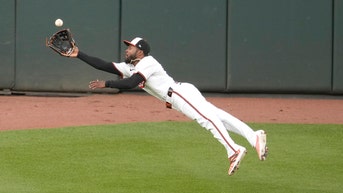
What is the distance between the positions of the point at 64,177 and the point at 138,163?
1127mm

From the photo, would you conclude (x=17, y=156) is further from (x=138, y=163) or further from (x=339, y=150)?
(x=339, y=150)

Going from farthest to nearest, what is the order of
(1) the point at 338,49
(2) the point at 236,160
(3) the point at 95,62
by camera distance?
(1) the point at 338,49 < (3) the point at 95,62 < (2) the point at 236,160

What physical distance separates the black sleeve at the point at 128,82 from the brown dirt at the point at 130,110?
3996 millimetres

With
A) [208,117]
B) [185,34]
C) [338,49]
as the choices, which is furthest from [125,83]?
[338,49]

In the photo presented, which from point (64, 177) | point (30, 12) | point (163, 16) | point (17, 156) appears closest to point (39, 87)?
→ point (30, 12)

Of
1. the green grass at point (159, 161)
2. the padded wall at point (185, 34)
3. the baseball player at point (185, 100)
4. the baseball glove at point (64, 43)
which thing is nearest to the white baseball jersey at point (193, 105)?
the baseball player at point (185, 100)

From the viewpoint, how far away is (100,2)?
16.6 m

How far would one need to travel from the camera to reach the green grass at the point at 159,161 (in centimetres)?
954

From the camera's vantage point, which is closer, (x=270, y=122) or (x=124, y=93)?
(x=270, y=122)

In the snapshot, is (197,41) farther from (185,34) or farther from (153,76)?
(153,76)

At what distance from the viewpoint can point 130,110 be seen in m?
15.1

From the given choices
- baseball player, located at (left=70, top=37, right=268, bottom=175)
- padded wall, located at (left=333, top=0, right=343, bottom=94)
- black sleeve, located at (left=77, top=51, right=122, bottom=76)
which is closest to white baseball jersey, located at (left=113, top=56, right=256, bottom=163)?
baseball player, located at (left=70, top=37, right=268, bottom=175)

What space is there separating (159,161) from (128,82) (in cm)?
157

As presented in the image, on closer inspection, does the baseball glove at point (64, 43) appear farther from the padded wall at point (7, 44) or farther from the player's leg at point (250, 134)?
the padded wall at point (7, 44)
